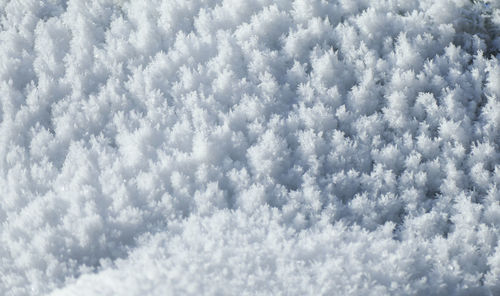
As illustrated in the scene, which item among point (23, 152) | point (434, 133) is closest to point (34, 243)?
point (23, 152)

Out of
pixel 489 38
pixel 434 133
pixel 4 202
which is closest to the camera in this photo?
pixel 4 202

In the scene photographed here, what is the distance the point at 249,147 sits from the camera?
2.47 meters

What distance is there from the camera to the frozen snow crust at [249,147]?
2027 millimetres

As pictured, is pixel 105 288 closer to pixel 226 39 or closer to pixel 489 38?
pixel 226 39

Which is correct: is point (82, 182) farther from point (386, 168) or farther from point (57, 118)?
point (386, 168)

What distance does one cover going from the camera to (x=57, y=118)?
2650 mm

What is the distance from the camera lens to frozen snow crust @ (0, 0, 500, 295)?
203cm

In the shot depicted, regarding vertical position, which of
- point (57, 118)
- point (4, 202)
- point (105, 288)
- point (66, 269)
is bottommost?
point (105, 288)

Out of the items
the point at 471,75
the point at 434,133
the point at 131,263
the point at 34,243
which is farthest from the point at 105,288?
the point at 471,75

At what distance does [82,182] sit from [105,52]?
85 centimetres

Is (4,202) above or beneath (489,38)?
beneath

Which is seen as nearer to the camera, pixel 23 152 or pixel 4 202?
pixel 4 202

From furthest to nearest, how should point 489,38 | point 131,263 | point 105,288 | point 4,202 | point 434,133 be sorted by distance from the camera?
point 489,38, point 434,133, point 4,202, point 131,263, point 105,288

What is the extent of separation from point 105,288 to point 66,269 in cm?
29
